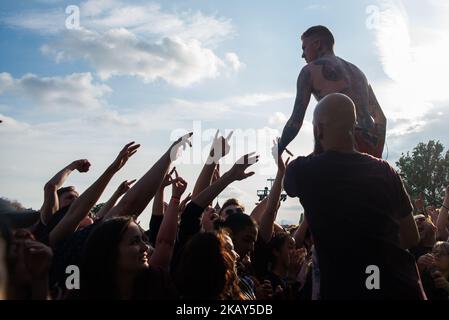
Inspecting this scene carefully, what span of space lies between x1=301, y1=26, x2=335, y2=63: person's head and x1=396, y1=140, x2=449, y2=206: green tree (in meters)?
55.6

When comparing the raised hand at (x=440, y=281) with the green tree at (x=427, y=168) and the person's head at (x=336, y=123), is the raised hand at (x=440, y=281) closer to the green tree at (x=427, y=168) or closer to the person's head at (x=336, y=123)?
the person's head at (x=336, y=123)

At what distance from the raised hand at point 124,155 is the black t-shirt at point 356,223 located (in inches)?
62.6

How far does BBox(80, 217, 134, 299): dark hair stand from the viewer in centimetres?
256

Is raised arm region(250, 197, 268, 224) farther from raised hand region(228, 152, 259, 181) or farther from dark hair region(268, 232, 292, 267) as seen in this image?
raised hand region(228, 152, 259, 181)

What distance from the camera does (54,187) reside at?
435 centimetres

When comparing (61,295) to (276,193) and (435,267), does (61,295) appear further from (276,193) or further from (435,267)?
(435,267)

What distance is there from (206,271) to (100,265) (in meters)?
0.59

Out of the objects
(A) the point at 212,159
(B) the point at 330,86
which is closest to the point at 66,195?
(A) the point at 212,159

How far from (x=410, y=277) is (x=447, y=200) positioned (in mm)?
4142

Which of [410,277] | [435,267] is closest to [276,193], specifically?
[435,267]

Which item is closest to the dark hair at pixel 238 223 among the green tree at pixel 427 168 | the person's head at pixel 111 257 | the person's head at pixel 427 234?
the person's head at pixel 111 257

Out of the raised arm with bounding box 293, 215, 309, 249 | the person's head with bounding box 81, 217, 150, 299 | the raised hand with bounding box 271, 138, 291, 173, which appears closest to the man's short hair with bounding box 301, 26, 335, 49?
the raised hand with bounding box 271, 138, 291, 173

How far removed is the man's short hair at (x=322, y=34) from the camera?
14.6 ft

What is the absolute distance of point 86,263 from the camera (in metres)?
2.57
